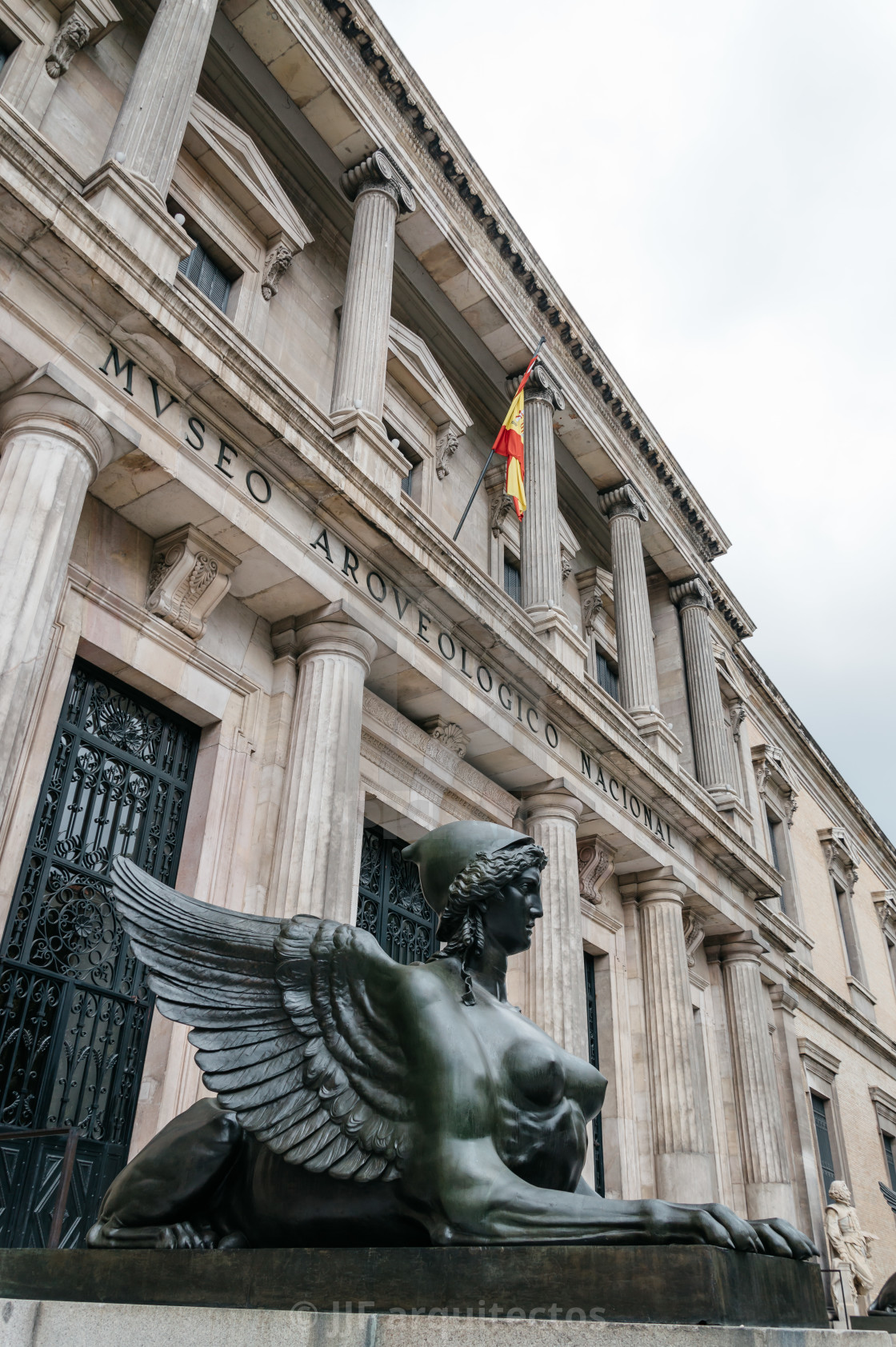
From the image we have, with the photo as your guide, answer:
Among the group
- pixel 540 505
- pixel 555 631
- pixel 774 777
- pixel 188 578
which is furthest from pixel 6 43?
pixel 774 777

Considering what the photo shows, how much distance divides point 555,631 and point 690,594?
23.2ft

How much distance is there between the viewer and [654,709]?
15.3 metres

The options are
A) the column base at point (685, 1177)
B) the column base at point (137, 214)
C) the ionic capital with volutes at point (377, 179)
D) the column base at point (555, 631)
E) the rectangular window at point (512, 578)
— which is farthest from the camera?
the rectangular window at point (512, 578)

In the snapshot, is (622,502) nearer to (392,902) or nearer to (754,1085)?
(392,902)

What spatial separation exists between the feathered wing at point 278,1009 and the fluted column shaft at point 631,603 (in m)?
12.8


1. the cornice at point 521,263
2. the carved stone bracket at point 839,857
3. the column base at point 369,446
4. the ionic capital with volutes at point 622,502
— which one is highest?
the cornice at point 521,263

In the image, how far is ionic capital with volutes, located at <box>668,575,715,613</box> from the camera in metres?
19.2

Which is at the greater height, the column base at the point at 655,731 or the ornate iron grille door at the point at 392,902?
the column base at the point at 655,731

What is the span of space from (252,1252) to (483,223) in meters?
14.0

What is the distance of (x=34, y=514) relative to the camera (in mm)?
6406

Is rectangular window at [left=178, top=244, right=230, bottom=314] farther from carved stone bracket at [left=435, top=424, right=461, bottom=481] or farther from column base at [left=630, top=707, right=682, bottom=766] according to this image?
column base at [left=630, top=707, right=682, bottom=766]

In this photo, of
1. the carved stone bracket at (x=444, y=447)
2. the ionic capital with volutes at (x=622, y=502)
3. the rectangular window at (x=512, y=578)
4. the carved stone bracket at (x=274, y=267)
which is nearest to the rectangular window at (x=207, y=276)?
the carved stone bracket at (x=274, y=267)

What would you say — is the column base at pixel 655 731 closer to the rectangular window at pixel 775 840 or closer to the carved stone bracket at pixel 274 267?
the carved stone bracket at pixel 274 267

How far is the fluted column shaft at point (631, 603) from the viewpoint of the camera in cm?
1558
